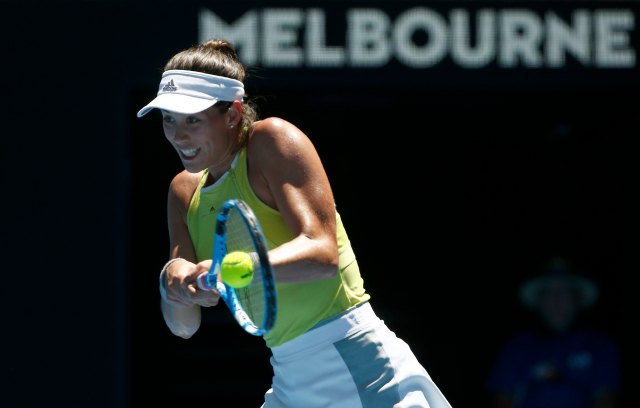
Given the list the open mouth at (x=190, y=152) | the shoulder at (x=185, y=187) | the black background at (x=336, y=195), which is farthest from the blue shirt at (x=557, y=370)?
the open mouth at (x=190, y=152)

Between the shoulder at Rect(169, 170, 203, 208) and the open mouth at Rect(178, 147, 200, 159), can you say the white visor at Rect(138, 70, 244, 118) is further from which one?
the shoulder at Rect(169, 170, 203, 208)

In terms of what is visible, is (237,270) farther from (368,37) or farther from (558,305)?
(558,305)

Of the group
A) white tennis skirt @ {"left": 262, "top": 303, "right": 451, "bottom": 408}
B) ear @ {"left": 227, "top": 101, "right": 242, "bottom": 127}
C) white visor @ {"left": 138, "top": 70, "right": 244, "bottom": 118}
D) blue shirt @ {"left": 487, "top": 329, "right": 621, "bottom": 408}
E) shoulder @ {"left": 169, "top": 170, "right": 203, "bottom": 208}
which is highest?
white visor @ {"left": 138, "top": 70, "right": 244, "bottom": 118}

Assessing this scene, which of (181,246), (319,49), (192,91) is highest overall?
(319,49)

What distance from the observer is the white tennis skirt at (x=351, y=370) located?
10.3ft

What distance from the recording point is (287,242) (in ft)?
10.2

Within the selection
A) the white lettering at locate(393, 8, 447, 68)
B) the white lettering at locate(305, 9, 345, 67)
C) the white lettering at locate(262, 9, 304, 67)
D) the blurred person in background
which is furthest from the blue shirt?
the white lettering at locate(262, 9, 304, 67)

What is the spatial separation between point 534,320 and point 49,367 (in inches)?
97.6

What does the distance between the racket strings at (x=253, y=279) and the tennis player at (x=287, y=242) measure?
0.22ft

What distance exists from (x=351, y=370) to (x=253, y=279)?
37cm

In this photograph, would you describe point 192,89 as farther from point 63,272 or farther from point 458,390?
point 458,390

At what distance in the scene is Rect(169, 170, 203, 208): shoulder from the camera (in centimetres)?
336

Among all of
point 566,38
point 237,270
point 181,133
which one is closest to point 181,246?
point 181,133

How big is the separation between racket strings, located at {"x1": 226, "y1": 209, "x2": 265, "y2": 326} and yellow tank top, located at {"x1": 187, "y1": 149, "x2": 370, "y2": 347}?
0.22 ft
